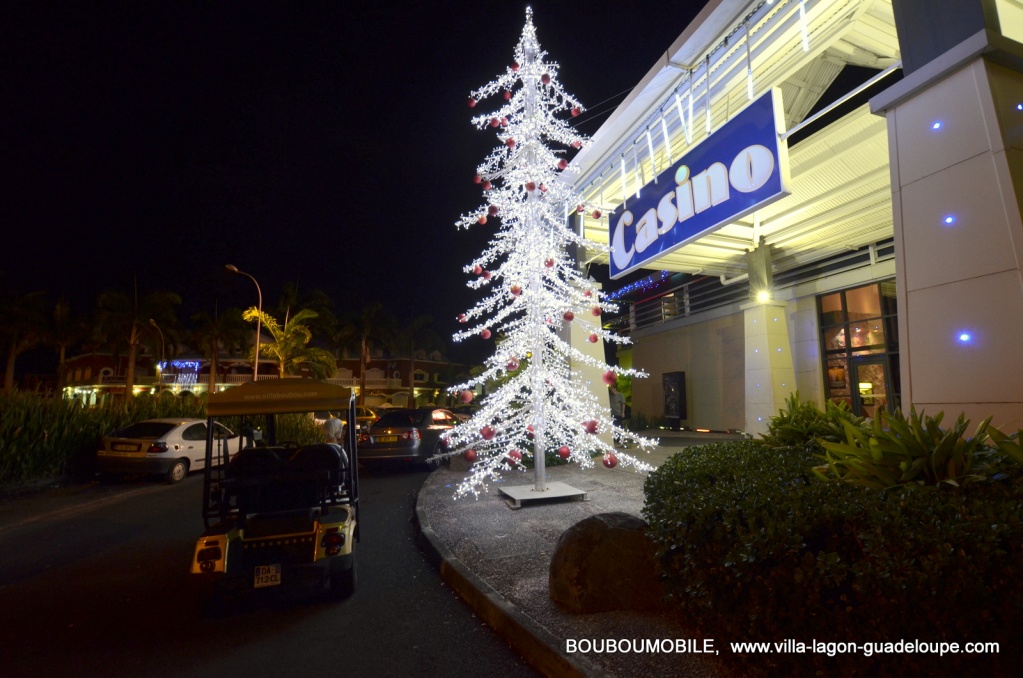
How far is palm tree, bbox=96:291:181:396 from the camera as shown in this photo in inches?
1152

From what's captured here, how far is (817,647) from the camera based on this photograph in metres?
2.26

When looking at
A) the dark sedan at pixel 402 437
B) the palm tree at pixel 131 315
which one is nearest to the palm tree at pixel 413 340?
the palm tree at pixel 131 315

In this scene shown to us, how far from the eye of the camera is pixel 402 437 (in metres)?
12.2

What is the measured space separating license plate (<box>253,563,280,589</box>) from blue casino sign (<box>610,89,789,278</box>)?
621 cm

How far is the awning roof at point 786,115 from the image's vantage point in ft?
21.0

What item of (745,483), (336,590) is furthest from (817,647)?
(336,590)

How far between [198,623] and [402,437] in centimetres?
811

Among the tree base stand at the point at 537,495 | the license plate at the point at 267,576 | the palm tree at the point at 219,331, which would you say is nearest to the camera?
the license plate at the point at 267,576

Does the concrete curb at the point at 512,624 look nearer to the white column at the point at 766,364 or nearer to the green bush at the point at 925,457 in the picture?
the green bush at the point at 925,457

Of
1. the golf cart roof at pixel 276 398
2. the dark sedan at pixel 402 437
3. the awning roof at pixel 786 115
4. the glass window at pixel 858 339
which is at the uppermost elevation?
the awning roof at pixel 786 115

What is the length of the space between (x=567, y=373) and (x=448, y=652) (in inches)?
228

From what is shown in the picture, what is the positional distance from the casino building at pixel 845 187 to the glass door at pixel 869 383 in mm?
43

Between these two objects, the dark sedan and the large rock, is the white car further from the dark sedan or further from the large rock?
the large rock

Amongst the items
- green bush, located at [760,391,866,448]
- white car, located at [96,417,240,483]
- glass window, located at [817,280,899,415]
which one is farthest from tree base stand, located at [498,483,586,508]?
glass window, located at [817,280,899,415]
